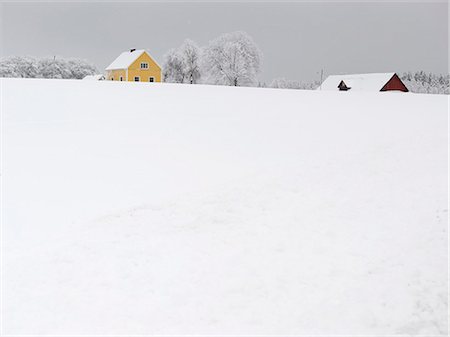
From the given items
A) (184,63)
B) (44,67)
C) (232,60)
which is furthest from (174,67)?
(44,67)

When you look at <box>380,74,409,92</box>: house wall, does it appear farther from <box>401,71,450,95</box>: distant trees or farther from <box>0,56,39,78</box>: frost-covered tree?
<box>0,56,39,78</box>: frost-covered tree

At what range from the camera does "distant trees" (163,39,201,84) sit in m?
70.2

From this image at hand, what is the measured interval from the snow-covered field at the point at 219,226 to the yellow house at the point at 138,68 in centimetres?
3975

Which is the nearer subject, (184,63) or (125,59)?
(125,59)

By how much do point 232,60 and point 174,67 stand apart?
947cm

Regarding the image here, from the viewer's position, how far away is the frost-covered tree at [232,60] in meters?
67.8

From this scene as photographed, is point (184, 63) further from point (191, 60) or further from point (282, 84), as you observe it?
point (282, 84)

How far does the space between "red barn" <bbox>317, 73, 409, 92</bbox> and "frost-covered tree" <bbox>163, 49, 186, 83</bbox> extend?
22.8 m

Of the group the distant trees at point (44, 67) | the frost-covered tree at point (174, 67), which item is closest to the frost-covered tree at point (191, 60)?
the frost-covered tree at point (174, 67)

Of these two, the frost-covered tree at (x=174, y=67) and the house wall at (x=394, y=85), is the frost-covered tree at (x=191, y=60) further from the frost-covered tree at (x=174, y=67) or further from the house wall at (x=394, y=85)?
the house wall at (x=394, y=85)

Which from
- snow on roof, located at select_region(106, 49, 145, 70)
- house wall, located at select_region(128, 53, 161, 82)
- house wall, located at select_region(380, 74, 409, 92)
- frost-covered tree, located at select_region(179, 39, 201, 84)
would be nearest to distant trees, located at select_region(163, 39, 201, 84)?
frost-covered tree, located at select_region(179, 39, 201, 84)

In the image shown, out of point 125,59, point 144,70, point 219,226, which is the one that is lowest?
point 219,226

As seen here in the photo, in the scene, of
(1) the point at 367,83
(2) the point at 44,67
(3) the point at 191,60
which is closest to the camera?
(1) the point at 367,83

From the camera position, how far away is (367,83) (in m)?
69.2
